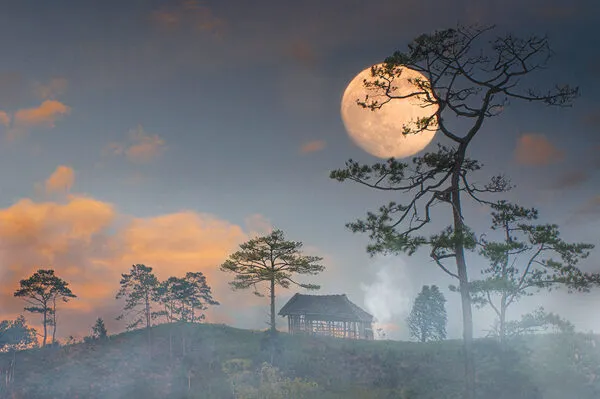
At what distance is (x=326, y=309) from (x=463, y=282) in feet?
160

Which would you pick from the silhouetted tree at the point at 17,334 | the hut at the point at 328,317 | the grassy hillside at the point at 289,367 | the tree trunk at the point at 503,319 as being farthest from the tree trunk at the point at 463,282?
the silhouetted tree at the point at 17,334

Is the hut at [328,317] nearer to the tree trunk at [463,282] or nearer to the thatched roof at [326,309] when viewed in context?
the thatched roof at [326,309]

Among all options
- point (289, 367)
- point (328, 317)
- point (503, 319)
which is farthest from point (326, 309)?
point (503, 319)

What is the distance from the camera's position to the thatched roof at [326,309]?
62656 mm

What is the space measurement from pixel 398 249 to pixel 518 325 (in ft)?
53.6

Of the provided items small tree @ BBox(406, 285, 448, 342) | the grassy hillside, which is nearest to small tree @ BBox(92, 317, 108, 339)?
the grassy hillside

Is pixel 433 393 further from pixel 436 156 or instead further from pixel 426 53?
pixel 426 53

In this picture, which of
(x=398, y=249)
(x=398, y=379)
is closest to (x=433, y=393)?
(x=398, y=379)

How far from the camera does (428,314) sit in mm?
63938

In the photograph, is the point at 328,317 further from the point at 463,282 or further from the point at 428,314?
the point at 463,282

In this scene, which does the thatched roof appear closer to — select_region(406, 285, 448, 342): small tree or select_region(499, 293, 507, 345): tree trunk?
select_region(406, 285, 448, 342): small tree

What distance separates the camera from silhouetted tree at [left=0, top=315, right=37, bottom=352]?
246ft

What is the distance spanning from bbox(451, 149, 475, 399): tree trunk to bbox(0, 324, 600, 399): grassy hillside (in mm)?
Answer: 8762

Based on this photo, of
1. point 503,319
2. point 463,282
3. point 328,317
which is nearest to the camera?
point 463,282
